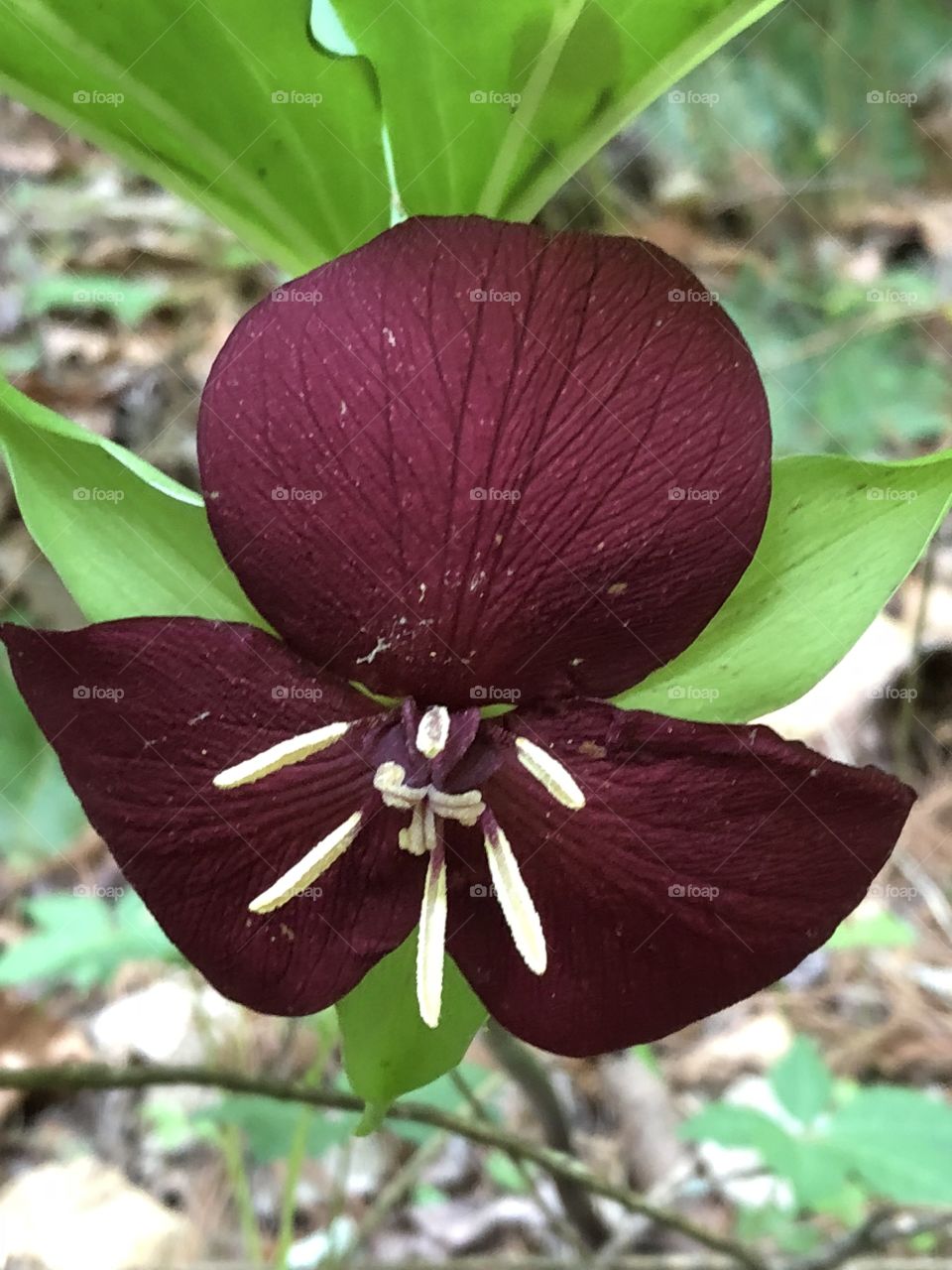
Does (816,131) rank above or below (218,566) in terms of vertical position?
above

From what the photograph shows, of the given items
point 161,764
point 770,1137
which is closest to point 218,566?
point 161,764

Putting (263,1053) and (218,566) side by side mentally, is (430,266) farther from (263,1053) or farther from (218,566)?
(263,1053)

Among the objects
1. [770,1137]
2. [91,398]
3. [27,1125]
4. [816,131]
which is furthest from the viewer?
[816,131]

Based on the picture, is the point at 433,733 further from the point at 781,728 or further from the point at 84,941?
the point at 781,728

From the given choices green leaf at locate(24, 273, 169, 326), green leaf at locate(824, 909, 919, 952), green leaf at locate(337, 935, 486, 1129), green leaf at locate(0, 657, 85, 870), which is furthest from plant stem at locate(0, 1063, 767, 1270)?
green leaf at locate(24, 273, 169, 326)

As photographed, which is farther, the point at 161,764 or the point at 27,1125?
the point at 27,1125

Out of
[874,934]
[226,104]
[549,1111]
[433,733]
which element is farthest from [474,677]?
[874,934]

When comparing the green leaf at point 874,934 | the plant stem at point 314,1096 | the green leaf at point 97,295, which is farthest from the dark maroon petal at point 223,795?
the green leaf at point 97,295
